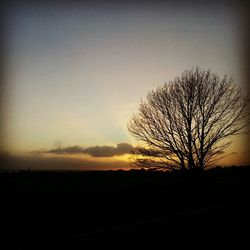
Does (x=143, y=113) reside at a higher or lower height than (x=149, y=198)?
higher

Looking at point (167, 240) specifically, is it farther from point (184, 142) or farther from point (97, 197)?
point (184, 142)

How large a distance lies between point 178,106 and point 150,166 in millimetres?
4340

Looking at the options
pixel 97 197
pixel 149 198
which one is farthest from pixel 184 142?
pixel 97 197

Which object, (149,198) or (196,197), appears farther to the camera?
(196,197)

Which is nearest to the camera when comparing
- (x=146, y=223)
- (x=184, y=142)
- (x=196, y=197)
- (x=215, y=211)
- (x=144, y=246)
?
(x=144, y=246)

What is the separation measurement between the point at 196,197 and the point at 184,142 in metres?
12.5

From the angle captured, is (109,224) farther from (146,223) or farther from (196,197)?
(196,197)

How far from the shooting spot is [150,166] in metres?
26.6

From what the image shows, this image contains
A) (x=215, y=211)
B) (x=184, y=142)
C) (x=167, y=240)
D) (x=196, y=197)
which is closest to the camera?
(x=167, y=240)

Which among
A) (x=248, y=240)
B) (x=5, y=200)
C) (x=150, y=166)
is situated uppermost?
(x=150, y=166)

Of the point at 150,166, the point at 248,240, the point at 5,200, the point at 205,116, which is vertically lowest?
the point at 248,240

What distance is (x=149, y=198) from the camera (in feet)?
38.4

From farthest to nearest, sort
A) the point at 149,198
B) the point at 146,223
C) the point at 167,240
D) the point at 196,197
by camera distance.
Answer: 1. the point at 196,197
2. the point at 149,198
3. the point at 146,223
4. the point at 167,240

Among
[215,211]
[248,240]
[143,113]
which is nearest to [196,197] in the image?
[215,211]
